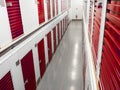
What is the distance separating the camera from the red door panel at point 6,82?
2158 millimetres

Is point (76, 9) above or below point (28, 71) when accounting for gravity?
above

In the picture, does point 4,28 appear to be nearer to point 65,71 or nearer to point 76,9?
point 65,71

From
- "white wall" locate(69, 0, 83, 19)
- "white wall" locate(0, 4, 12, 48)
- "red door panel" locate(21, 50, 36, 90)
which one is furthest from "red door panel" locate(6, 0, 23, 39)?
"white wall" locate(69, 0, 83, 19)

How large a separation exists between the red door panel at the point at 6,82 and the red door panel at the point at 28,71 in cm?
55

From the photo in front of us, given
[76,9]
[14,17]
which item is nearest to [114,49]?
[14,17]

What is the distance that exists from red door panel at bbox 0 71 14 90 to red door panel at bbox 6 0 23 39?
2.23ft

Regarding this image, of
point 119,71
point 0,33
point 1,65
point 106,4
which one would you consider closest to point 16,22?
point 0,33

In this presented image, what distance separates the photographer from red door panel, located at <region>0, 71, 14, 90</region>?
2.16 metres

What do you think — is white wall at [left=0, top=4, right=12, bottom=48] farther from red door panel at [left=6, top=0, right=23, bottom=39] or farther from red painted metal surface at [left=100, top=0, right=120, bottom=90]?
red painted metal surface at [left=100, top=0, right=120, bottom=90]

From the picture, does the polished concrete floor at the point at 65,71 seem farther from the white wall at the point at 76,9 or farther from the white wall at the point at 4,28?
the white wall at the point at 76,9

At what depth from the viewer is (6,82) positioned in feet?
7.41

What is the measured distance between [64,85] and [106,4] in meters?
3.41

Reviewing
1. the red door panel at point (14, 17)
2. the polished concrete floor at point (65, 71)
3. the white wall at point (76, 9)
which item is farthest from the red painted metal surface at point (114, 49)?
the white wall at point (76, 9)

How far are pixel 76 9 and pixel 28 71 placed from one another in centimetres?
1213
